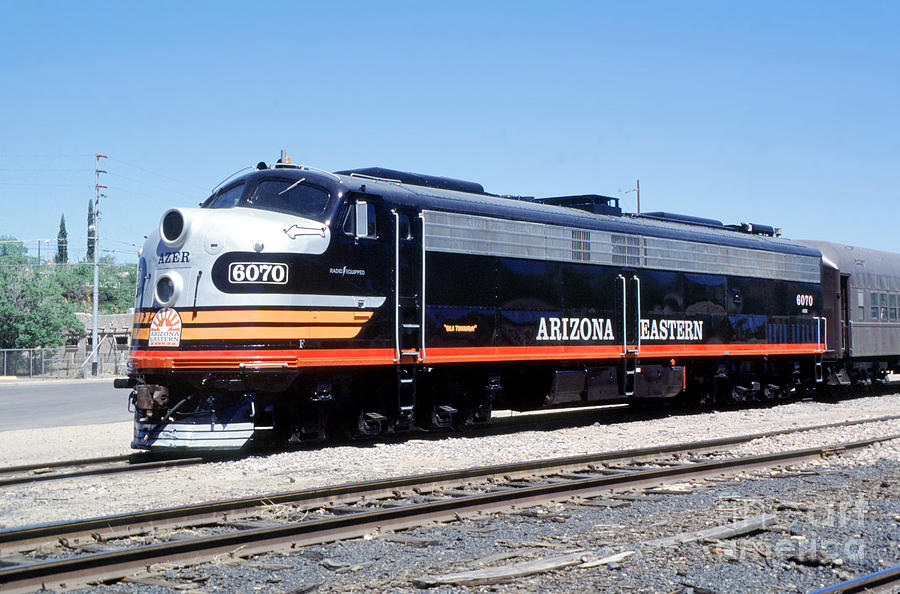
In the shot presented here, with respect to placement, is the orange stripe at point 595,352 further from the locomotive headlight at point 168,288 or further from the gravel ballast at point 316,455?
the locomotive headlight at point 168,288

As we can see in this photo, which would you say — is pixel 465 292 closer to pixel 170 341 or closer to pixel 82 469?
pixel 170 341

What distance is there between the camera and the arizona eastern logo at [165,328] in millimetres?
10766

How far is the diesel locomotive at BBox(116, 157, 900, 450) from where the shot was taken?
35.2 feet

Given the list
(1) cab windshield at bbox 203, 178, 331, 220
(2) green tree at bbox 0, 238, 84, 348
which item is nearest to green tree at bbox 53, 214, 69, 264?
(2) green tree at bbox 0, 238, 84, 348

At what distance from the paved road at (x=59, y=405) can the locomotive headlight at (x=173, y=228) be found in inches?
391

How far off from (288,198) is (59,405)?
17.6 meters

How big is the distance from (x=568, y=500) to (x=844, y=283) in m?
16.6

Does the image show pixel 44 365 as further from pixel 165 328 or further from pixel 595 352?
pixel 165 328

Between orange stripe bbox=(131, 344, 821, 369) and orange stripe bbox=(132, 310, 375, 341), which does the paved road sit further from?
orange stripe bbox=(132, 310, 375, 341)

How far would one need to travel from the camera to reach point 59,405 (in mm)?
25719

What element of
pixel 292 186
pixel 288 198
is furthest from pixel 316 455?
pixel 292 186

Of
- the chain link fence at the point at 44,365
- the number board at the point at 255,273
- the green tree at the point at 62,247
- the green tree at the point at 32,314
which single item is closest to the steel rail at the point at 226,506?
the number board at the point at 255,273

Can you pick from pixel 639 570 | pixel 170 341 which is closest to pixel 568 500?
pixel 639 570

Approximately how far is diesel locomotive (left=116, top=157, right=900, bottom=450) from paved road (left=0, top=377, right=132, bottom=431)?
998 cm
